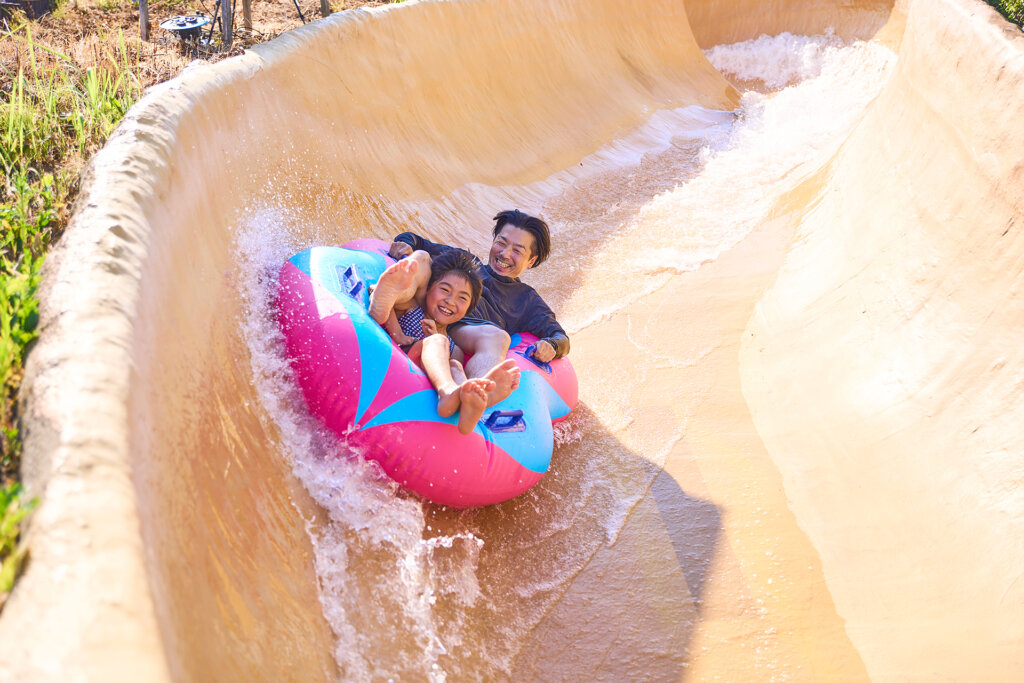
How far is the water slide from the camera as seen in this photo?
5.46 feet

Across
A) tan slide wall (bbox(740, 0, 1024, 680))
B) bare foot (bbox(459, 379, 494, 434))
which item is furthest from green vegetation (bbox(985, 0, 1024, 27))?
bare foot (bbox(459, 379, 494, 434))

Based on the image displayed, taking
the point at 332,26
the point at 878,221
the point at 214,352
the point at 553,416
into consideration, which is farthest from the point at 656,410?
the point at 332,26

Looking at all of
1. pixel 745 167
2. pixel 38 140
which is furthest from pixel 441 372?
pixel 745 167

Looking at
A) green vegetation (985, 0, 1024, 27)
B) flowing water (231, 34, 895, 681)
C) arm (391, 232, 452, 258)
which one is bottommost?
flowing water (231, 34, 895, 681)

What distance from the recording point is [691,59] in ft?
31.1

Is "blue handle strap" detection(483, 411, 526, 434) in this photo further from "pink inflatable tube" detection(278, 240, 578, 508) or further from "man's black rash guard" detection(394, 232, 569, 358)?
"man's black rash guard" detection(394, 232, 569, 358)

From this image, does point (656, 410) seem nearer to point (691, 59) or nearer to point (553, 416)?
point (553, 416)

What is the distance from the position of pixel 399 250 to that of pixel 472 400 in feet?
3.40

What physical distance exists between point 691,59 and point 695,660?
8.35 m

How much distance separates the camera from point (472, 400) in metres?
2.48

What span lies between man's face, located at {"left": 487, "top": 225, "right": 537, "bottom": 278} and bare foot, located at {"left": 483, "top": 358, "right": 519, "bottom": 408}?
3.28 feet

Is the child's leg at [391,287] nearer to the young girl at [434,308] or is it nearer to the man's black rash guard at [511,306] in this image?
the young girl at [434,308]

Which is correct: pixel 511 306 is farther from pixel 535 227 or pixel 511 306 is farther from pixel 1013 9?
pixel 1013 9

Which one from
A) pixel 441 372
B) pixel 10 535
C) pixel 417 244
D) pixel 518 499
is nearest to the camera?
pixel 10 535
